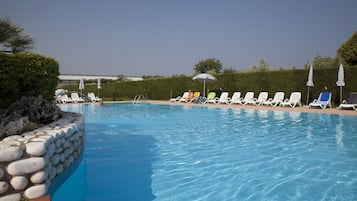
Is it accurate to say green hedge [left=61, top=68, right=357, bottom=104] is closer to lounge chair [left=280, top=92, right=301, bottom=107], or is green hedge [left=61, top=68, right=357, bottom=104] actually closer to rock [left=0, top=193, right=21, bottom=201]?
lounge chair [left=280, top=92, right=301, bottom=107]

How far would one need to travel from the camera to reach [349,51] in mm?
19625

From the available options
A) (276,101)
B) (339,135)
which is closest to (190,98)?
(276,101)

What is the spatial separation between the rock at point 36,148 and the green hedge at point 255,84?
1592 cm

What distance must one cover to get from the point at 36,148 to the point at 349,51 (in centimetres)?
2268

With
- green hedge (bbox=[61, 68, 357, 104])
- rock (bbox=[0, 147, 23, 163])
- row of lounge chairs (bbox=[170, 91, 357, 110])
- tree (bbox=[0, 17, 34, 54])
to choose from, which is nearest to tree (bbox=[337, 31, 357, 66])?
green hedge (bbox=[61, 68, 357, 104])

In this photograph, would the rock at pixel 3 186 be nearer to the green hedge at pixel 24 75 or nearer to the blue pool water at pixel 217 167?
the blue pool water at pixel 217 167

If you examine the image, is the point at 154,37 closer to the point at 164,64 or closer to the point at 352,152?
the point at 164,64

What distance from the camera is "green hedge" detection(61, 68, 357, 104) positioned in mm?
14985

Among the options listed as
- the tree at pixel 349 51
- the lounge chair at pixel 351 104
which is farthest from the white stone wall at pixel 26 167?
the tree at pixel 349 51

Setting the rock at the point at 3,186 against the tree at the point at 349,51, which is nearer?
the rock at the point at 3,186

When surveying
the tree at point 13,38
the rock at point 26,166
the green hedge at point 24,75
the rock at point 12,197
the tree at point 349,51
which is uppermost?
the tree at point 349,51

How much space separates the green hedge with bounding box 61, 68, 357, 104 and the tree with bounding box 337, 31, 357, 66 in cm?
625

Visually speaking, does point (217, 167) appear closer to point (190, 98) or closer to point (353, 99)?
point (353, 99)

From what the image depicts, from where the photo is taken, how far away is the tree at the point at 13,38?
4348 mm
